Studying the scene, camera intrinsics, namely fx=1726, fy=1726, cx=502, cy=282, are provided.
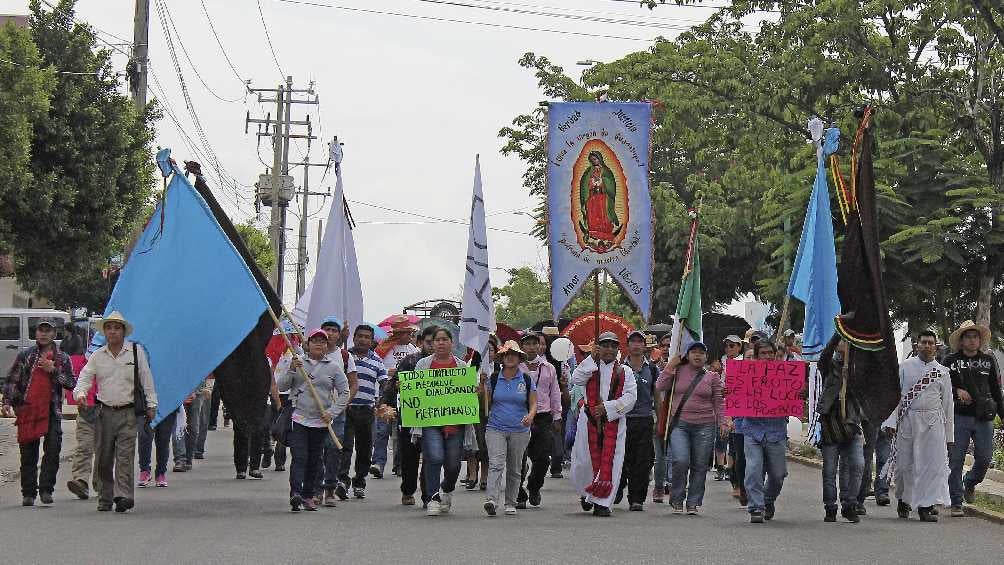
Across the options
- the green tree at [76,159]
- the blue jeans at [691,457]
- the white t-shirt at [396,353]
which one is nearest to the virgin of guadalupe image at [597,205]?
the white t-shirt at [396,353]

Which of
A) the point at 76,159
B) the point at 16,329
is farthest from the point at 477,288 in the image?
the point at 16,329

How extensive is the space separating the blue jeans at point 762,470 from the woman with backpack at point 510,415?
1966 mm

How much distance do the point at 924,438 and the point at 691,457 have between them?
2099 mm

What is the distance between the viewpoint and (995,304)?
27516mm

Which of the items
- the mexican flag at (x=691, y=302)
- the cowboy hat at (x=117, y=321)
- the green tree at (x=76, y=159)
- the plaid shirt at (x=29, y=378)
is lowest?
the plaid shirt at (x=29, y=378)

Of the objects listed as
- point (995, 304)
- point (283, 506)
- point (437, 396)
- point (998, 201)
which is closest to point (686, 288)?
point (437, 396)

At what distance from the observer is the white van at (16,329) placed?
40.9 metres

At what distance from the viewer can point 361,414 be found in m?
17.0

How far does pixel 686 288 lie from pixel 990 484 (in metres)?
4.20

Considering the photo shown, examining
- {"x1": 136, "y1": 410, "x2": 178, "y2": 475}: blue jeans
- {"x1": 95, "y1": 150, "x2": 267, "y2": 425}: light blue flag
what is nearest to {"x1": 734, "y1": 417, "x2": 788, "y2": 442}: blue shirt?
{"x1": 95, "y1": 150, "x2": 267, "y2": 425}: light blue flag

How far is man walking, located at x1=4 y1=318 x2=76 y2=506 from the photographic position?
15.3 m

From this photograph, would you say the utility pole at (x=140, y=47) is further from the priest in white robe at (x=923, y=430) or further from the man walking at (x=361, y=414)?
the priest in white robe at (x=923, y=430)

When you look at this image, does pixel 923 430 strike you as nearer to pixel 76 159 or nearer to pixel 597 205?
pixel 597 205

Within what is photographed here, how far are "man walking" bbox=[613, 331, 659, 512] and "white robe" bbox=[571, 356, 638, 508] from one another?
268 millimetres
